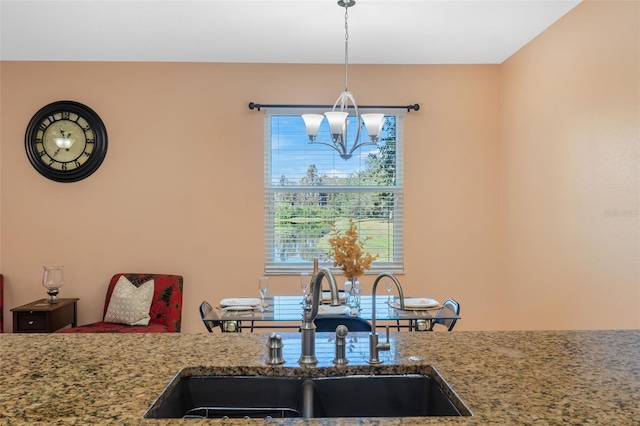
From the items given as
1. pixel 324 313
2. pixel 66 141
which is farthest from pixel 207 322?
pixel 66 141

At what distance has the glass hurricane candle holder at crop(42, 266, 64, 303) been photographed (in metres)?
3.85

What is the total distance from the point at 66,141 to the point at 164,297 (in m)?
1.58

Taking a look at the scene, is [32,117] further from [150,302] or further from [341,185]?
[341,185]

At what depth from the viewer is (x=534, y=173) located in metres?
3.65

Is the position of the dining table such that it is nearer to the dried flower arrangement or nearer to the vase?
the vase

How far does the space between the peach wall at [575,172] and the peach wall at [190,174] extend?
52 cm

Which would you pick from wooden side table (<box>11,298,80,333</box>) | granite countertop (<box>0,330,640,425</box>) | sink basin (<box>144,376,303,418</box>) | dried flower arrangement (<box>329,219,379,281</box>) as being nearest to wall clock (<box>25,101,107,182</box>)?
wooden side table (<box>11,298,80,333</box>)

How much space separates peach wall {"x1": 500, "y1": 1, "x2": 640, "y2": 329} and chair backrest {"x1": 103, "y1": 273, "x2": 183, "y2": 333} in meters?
2.74

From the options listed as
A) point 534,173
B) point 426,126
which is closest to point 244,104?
point 426,126

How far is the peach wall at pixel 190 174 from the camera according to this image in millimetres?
4176

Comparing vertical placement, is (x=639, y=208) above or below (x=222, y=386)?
above

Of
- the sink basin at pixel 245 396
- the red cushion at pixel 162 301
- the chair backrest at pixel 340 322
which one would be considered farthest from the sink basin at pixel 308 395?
the red cushion at pixel 162 301

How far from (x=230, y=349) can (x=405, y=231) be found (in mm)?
3033

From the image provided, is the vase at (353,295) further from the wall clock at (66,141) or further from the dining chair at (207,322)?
the wall clock at (66,141)
